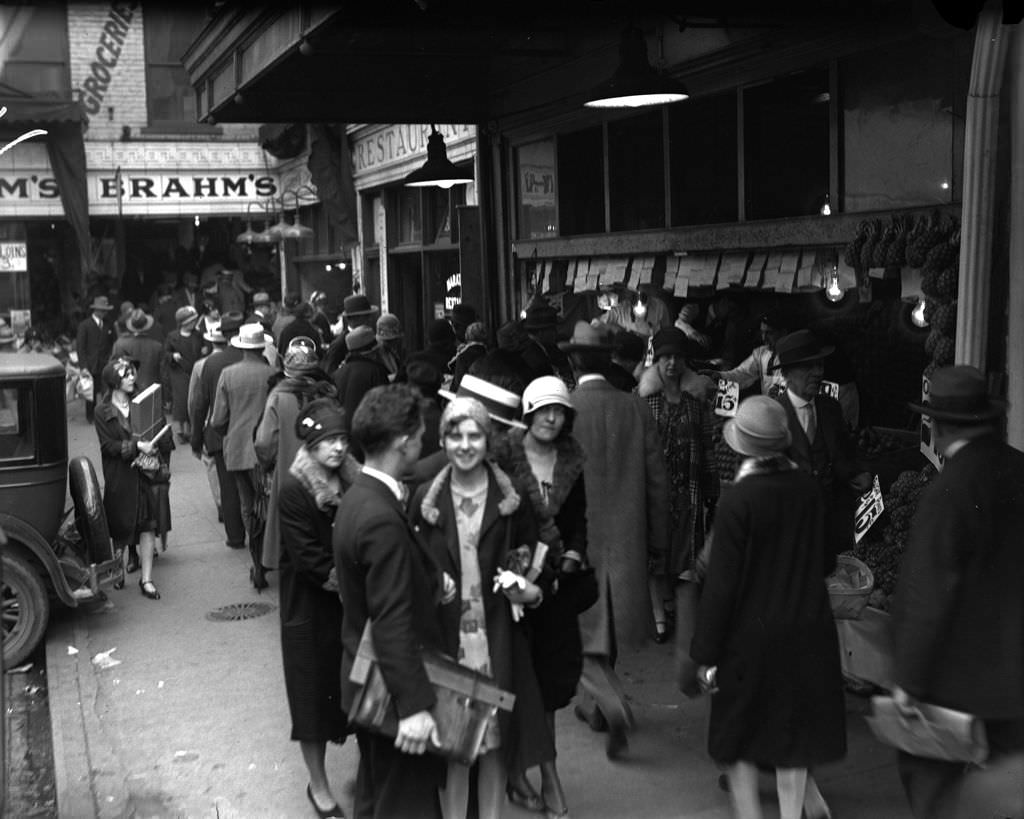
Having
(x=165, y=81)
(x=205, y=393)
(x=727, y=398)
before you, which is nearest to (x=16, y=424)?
(x=205, y=393)

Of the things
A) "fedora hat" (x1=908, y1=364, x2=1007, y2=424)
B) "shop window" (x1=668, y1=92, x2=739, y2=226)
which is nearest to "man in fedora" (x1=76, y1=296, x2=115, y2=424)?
"shop window" (x1=668, y1=92, x2=739, y2=226)

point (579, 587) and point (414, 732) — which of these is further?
point (579, 587)

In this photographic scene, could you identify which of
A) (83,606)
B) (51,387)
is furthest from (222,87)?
(83,606)

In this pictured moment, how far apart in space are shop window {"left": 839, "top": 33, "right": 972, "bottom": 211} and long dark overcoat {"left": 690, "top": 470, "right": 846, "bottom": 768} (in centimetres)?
286

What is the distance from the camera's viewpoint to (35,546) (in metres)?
7.68

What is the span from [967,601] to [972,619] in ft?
0.19

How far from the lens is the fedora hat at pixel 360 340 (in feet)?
31.7

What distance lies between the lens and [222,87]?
10875mm

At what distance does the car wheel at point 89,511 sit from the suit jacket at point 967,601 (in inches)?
228

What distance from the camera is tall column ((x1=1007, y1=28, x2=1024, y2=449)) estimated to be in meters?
5.64

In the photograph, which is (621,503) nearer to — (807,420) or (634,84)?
(807,420)

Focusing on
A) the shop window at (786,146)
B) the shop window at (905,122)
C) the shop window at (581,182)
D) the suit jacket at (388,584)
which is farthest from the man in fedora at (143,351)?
the suit jacket at (388,584)

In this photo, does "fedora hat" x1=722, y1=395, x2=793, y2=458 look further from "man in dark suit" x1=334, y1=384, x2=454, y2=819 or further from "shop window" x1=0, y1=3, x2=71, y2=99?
"shop window" x1=0, y1=3, x2=71, y2=99

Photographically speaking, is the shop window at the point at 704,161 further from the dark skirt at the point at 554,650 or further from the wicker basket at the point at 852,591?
the dark skirt at the point at 554,650
